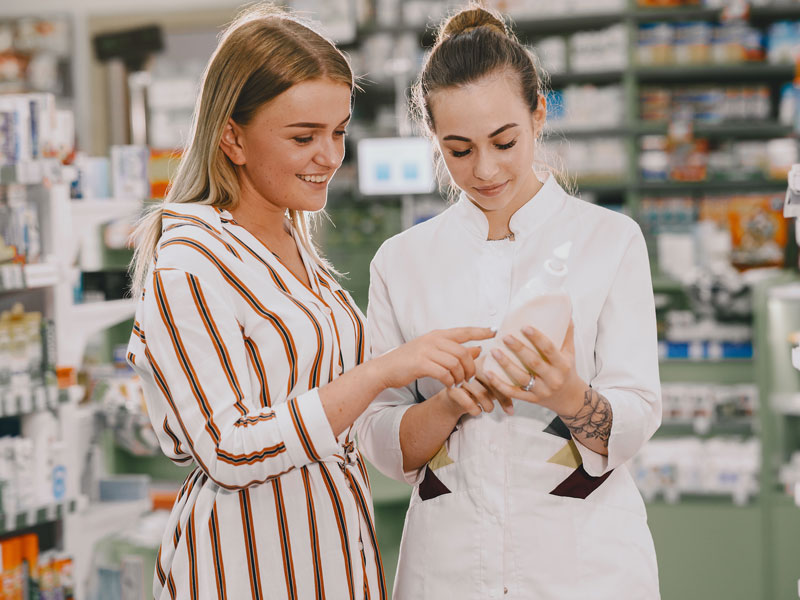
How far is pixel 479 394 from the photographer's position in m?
1.43

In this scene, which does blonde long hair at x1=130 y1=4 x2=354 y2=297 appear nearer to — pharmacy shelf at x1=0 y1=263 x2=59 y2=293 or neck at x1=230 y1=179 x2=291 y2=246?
neck at x1=230 y1=179 x2=291 y2=246

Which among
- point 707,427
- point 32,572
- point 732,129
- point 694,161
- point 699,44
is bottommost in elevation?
point 32,572

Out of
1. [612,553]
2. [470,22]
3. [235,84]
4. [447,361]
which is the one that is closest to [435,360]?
[447,361]

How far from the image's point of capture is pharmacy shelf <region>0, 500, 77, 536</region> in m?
3.20

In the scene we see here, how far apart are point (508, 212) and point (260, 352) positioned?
1.71 ft

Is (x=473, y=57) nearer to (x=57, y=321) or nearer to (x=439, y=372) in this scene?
(x=439, y=372)

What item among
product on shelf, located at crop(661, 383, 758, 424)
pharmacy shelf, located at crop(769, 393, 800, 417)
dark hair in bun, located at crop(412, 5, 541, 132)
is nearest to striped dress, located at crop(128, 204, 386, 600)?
dark hair in bun, located at crop(412, 5, 541, 132)

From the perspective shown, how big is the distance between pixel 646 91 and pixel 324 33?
545cm

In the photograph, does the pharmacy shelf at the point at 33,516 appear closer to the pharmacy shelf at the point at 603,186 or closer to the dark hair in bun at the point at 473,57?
the dark hair in bun at the point at 473,57

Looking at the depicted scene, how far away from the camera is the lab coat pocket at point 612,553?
4.93ft

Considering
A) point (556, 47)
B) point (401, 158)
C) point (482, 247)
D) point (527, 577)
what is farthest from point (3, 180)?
point (556, 47)

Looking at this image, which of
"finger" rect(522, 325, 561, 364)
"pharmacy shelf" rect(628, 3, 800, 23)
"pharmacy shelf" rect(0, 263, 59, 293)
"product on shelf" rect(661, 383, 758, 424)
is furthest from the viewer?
"pharmacy shelf" rect(628, 3, 800, 23)

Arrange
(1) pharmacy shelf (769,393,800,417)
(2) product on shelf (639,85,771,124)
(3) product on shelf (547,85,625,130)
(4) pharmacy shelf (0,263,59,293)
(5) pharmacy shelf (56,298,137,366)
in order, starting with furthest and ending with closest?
(3) product on shelf (547,85,625,130), (2) product on shelf (639,85,771,124), (1) pharmacy shelf (769,393,800,417), (5) pharmacy shelf (56,298,137,366), (4) pharmacy shelf (0,263,59,293)

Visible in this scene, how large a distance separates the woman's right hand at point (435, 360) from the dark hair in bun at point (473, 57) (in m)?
0.45
